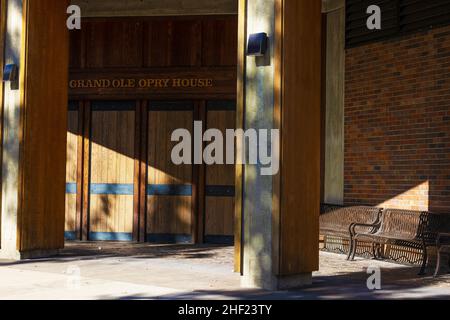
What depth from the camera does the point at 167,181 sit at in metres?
14.2

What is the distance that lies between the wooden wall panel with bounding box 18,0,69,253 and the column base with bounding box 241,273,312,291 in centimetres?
407

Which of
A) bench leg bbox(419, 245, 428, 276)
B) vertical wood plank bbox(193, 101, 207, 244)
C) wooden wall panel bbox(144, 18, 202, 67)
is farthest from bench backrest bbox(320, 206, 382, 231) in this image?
wooden wall panel bbox(144, 18, 202, 67)

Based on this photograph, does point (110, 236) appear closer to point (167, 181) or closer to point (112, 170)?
point (112, 170)

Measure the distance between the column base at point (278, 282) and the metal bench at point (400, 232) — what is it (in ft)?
6.98

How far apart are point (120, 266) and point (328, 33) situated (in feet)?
19.7

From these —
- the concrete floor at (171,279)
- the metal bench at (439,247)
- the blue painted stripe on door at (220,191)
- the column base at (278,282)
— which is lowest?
the concrete floor at (171,279)

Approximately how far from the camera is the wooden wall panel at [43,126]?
434 inches

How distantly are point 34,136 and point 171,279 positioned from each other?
11.8 feet

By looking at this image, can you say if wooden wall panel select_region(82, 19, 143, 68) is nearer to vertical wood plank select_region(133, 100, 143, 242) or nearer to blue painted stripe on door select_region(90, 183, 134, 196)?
vertical wood plank select_region(133, 100, 143, 242)

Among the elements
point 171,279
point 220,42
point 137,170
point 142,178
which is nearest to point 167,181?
point 142,178

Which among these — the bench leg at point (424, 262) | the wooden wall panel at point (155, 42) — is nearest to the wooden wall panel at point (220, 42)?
the wooden wall panel at point (155, 42)

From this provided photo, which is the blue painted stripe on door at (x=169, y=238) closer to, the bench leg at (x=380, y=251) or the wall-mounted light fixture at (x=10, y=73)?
the bench leg at (x=380, y=251)

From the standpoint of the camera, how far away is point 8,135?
Answer: 11195 mm
